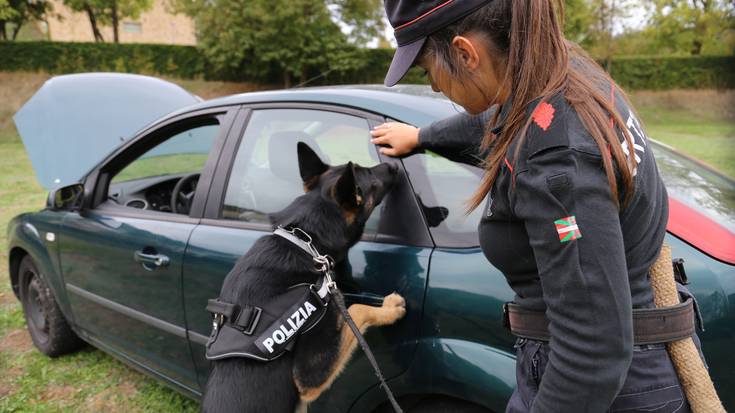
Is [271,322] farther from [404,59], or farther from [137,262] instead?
[137,262]

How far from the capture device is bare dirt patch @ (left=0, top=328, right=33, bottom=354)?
4074 mm

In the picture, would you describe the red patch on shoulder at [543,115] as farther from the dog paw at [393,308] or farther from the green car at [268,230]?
the dog paw at [393,308]

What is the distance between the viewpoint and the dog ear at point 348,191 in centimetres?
194

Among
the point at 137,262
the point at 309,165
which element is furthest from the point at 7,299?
the point at 309,165

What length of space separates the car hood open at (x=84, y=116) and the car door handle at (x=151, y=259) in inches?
84.8

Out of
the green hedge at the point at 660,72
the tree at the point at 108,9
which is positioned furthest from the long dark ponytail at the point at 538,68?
the tree at the point at 108,9

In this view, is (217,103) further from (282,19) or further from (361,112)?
(282,19)

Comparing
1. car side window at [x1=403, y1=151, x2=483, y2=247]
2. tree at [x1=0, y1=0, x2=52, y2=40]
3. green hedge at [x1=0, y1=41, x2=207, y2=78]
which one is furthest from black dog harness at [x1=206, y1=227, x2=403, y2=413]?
tree at [x1=0, y1=0, x2=52, y2=40]

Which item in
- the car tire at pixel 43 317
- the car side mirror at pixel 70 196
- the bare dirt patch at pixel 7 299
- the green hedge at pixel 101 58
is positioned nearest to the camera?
the car side mirror at pixel 70 196

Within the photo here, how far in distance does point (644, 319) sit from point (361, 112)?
1348mm

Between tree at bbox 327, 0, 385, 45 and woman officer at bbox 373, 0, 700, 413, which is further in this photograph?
tree at bbox 327, 0, 385, 45

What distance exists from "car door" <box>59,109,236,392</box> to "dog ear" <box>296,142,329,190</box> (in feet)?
2.01

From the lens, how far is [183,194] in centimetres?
358

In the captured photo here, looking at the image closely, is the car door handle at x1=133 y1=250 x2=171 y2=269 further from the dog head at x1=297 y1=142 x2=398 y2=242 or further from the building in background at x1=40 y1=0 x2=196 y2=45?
the building in background at x1=40 y1=0 x2=196 y2=45
